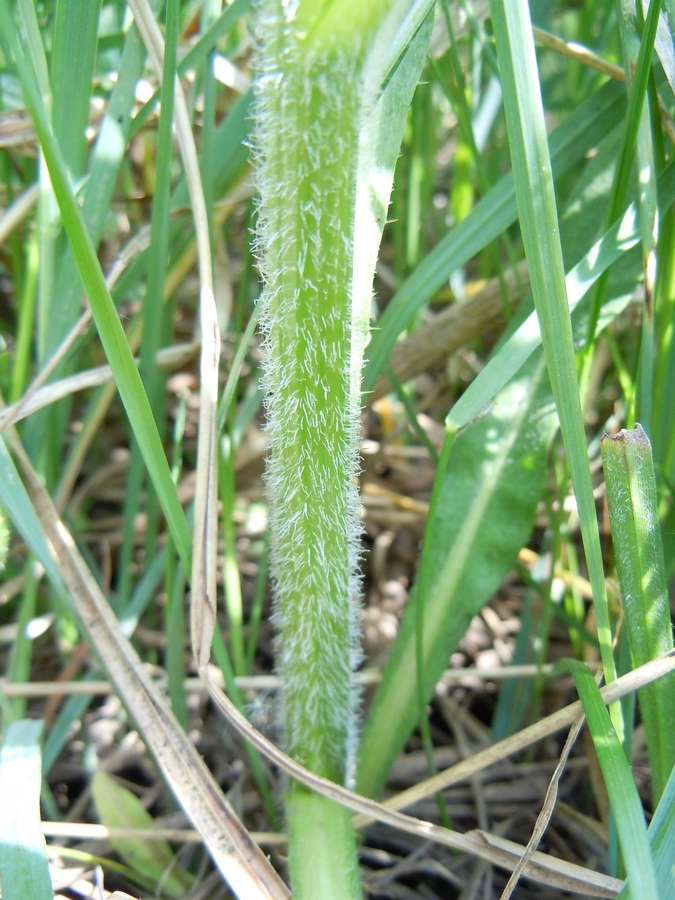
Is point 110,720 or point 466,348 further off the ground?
point 466,348

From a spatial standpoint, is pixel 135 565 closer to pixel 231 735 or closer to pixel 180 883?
pixel 231 735

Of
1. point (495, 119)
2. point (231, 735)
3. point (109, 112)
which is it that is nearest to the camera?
point (109, 112)

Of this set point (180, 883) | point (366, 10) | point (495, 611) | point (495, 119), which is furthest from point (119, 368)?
point (495, 119)

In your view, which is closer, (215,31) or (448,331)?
(215,31)

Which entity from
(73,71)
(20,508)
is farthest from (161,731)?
(73,71)

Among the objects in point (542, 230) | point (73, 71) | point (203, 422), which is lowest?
point (203, 422)

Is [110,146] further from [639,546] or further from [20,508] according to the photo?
[639,546]

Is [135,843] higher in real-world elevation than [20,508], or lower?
lower

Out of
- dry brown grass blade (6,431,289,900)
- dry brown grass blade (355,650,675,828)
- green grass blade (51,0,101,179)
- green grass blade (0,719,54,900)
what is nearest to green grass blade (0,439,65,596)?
dry brown grass blade (6,431,289,900)
